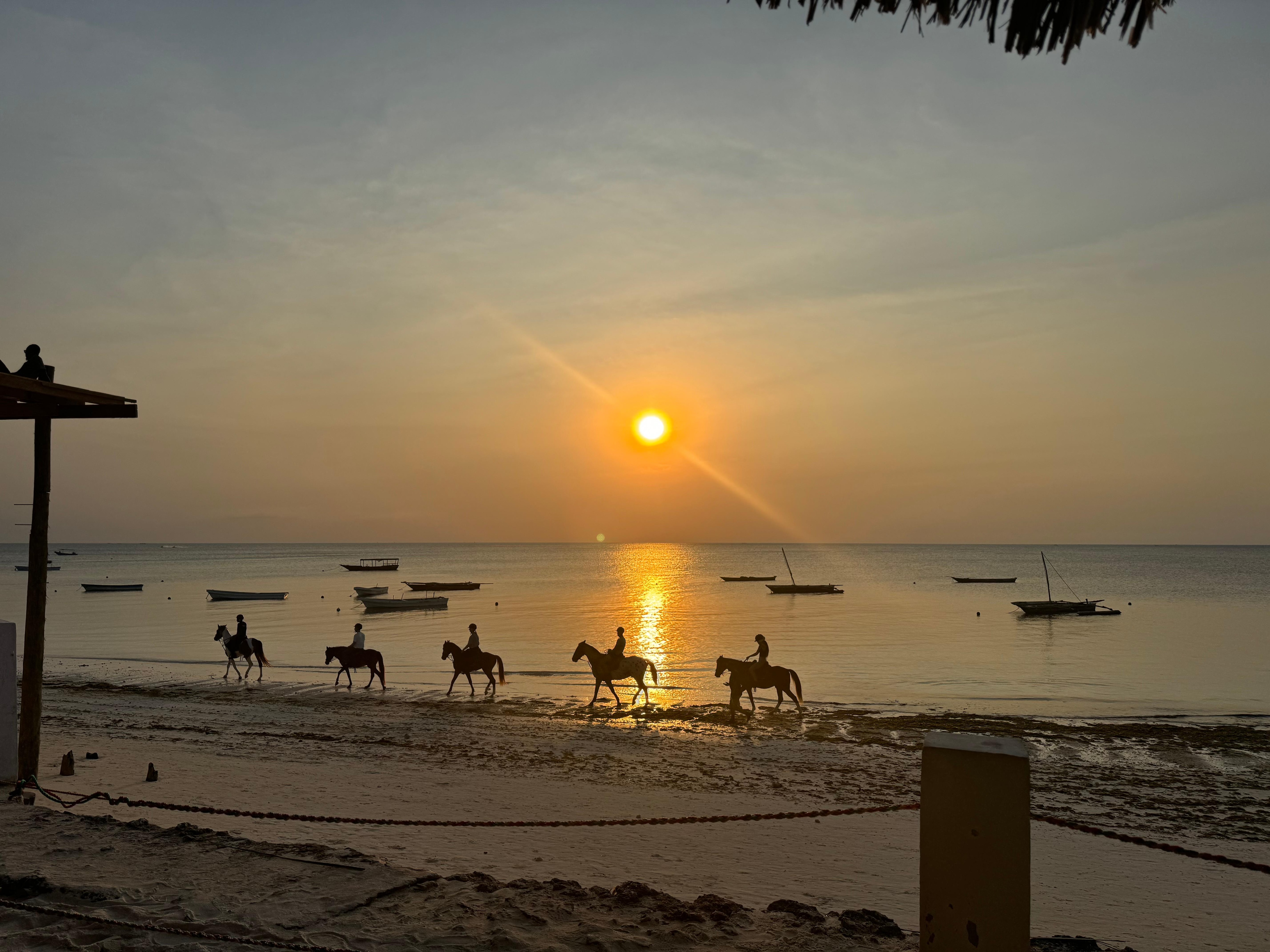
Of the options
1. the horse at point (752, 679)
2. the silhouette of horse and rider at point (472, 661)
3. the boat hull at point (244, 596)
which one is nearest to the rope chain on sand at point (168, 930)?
the horse at point (752, 679)

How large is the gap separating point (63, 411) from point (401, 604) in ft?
167

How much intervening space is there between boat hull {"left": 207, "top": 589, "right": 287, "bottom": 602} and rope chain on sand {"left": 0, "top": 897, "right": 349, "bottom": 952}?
210ft

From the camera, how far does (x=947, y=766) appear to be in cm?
358

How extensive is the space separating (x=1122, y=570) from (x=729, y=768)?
5769 inches

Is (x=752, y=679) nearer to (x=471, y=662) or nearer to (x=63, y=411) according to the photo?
(x=471, y=662)

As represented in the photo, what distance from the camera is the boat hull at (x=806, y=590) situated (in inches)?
3140

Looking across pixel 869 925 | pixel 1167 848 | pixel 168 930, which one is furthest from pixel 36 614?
pixel 1167 848

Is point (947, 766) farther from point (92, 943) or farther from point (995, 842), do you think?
point (92, 943)

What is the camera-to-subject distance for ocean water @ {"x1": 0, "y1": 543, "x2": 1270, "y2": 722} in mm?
24828

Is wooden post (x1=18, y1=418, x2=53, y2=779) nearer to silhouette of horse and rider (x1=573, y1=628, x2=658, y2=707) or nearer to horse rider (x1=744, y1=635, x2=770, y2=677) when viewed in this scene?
silhouette of horse and rider (x1=573, y1=628, x2=658, y2=707)

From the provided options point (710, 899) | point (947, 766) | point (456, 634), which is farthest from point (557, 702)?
point (456, 634)

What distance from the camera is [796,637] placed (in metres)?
42.7

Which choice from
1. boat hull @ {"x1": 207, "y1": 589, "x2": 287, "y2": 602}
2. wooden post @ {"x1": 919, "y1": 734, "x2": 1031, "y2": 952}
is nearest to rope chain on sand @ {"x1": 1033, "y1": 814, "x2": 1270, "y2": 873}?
wooden post @ {"x1": 919, "y1": 734, "x2": 1031, "y2": 952}

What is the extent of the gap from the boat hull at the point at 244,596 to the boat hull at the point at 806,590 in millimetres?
43952
